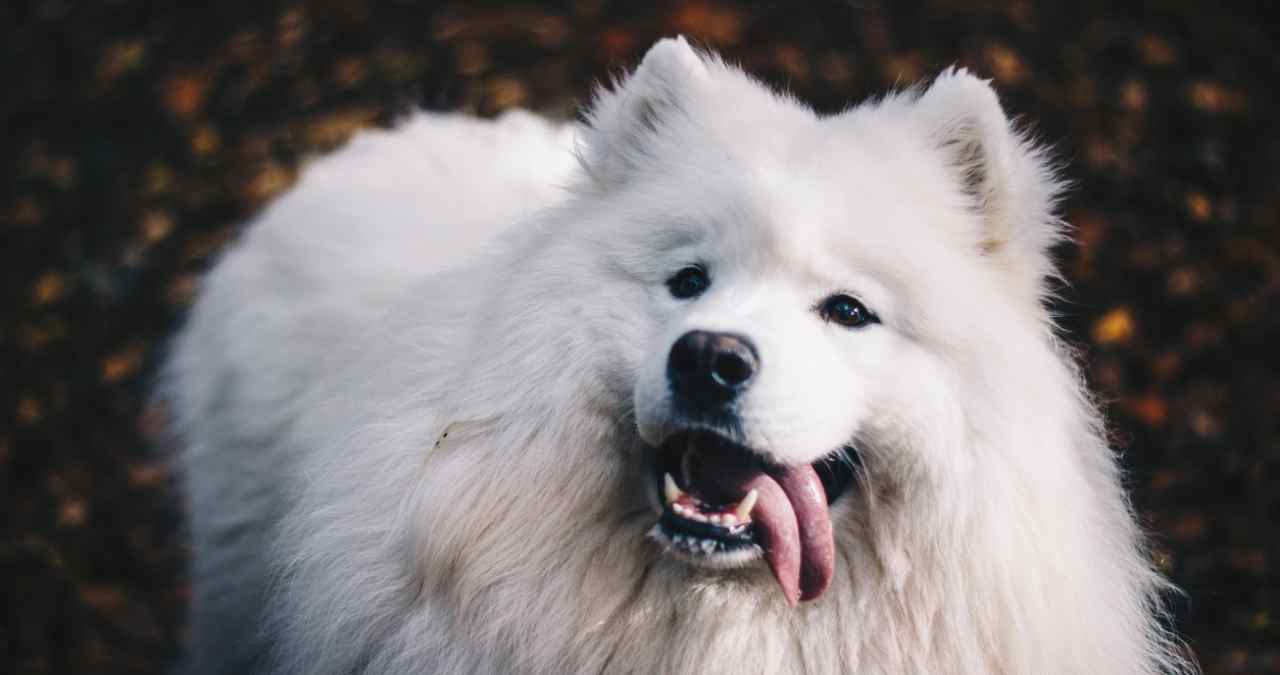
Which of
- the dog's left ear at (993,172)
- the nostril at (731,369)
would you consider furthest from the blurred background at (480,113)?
the nostril at (731,369)

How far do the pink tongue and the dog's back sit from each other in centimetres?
135

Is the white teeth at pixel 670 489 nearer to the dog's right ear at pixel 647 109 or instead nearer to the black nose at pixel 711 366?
the black nose at pixel 711 366

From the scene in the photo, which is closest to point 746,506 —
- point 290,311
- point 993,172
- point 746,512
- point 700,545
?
point 746,512

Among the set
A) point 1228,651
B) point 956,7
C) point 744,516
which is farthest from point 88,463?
point 956,7

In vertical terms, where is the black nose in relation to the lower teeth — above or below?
above

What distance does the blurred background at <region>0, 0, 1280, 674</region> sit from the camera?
4512 millimetres

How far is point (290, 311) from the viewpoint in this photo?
350 cm

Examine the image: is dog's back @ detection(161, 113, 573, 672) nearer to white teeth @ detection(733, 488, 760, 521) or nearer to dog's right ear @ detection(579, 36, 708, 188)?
dog's right ear @ detection(579, 36, 708, 188)

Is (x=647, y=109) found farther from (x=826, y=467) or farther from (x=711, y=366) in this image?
(x=826, y=467)

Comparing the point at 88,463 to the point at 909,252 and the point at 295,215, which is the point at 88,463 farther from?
the point at 909,252

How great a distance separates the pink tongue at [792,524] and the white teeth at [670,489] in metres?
0.10

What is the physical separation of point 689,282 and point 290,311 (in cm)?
161

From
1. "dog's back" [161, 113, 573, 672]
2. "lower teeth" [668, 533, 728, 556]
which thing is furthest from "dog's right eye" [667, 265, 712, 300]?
"dog's back" [161, 113, 573, 672]

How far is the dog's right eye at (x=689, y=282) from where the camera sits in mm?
2424
